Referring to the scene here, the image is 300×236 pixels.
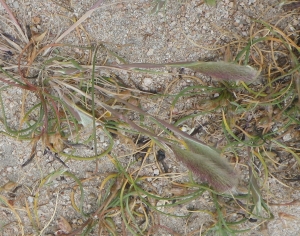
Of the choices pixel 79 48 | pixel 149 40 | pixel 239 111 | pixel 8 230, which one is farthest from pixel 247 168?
pixel 8 230

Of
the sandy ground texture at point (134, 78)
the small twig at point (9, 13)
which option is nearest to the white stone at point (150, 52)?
the sandy ground texture at point (134, 78)

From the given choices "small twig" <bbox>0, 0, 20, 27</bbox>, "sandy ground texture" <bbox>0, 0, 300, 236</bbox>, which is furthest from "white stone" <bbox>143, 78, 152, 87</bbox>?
"small twig" <bbox>0, 0, 20, 27</bbox>

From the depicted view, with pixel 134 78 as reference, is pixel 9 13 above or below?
above

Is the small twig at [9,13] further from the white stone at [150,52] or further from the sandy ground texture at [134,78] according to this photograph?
the white stone at [150,52]

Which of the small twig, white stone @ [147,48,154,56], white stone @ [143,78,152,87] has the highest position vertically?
the small twig

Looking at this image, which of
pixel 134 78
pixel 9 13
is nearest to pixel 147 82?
pixel 134 78

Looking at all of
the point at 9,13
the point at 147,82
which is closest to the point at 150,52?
the point at 147,82

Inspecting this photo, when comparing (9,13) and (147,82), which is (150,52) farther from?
(9,13)

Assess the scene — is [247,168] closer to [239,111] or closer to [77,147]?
[239,111]

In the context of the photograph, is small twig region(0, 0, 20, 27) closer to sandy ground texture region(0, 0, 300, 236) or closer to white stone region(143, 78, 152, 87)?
sandy ground texture region(0, 0, 300, 236)
